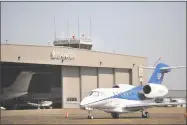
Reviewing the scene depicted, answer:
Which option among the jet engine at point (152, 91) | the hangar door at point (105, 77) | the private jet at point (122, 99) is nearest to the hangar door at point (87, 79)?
the hangar door at point (105, 77)

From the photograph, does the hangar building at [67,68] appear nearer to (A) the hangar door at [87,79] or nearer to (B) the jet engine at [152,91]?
(A) the hangar door at [87,79]

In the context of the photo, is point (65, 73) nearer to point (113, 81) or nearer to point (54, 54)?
point (54, 54)

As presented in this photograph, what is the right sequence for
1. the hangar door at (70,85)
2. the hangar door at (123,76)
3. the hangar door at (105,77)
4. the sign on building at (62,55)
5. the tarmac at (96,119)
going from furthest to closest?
the hangar door at (123,76)
the hangar door at (105,77)
the hangar door at (70,85)
the sign on building at (62,55)
the tarmac at (96,119)

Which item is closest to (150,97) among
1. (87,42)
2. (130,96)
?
(130,96)

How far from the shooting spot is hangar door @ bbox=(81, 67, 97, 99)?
2594 inches

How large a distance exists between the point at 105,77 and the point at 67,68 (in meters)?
8.98

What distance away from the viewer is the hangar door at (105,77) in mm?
69069

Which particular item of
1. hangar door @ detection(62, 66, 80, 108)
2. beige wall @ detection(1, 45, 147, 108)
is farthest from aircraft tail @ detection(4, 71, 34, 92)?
hangar door @ detection(62, 66, 80, 108)

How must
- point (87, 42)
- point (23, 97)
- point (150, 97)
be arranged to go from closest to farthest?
point (150, 97) < point (23, 97) < point (87, 42)

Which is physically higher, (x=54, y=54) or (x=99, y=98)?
(x=54, y=54)

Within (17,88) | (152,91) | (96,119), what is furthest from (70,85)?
(96,119)

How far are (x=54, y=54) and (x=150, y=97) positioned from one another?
83.7 feet

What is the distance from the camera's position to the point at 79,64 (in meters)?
63.8

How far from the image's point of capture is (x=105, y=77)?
230 ft
